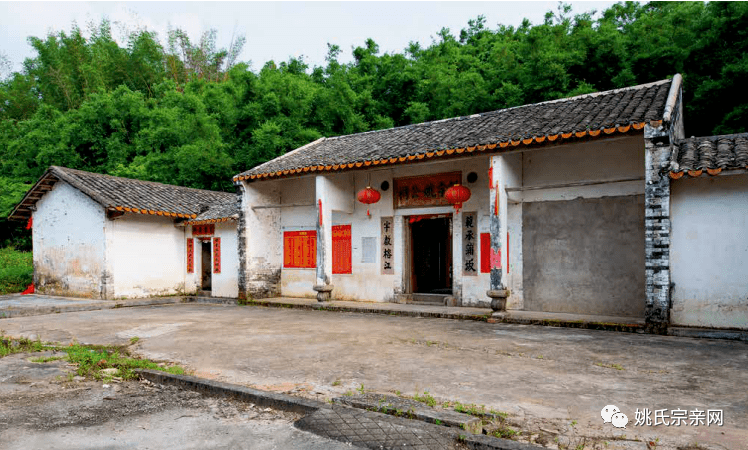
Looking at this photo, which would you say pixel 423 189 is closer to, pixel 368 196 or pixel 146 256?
pixel 368 196

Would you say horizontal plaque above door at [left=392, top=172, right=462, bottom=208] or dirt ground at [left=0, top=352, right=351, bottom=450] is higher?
horizontal plaque above door at [left=392, top=172, right=462, bottom=208]

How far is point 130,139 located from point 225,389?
17.2 metres

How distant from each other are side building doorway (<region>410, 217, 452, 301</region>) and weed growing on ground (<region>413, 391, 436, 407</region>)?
686 centimetres

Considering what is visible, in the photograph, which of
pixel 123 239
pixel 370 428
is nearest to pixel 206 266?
pixel 123 239

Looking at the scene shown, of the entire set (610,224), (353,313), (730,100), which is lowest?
(353,313)

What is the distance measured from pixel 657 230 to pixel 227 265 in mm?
9714

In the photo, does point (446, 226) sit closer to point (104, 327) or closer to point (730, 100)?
point (730, 100)

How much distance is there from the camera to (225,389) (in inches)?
161

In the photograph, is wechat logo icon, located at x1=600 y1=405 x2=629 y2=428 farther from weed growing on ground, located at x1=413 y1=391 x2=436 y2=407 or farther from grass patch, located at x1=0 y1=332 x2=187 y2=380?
grass patch, located at x1=0 y1=332 x2=187 y2=380

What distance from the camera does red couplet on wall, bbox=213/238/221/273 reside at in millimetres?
13016

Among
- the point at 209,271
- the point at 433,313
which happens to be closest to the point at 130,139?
the point at 209,271

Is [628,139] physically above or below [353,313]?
above

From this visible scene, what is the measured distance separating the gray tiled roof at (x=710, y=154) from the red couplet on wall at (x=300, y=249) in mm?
7508

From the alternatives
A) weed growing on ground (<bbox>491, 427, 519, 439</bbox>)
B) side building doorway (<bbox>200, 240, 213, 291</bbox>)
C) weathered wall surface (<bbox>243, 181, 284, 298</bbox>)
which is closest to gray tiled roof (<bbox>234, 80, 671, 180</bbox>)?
weathered wall surface (<bbox>243, 181, 284, 298</bbox>)
